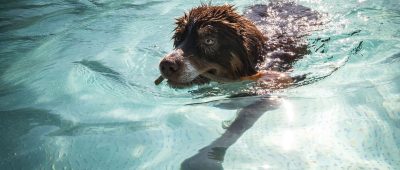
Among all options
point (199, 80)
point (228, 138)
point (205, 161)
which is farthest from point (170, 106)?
point (205, 161)

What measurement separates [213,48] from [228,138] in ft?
3.44

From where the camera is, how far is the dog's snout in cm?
384

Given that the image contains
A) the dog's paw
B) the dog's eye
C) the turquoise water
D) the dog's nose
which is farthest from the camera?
the dog's eye

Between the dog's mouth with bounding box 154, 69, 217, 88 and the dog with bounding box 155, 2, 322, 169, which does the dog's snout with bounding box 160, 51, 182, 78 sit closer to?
the dog with bounding box 155, 2, 322, 169

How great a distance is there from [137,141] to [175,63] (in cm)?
Result: 76

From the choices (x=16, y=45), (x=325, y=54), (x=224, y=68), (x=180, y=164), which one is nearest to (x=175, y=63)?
(x=224, y=68)

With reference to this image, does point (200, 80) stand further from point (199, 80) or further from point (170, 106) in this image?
point (170, 106)

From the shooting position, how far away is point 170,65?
3.86 meters

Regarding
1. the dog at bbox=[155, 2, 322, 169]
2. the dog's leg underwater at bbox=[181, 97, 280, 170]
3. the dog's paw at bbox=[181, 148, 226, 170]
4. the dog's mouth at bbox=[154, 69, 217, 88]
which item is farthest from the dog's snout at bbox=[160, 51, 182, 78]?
the dog's paw at bbox=[181, 148, 226, 170]

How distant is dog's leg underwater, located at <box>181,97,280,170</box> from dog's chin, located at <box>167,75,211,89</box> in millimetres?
502

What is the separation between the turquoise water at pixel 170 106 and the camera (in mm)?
3395

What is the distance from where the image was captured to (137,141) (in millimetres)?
3742

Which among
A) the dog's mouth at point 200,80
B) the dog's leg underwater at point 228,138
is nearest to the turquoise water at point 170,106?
the dog's leg underwater at point 228,138

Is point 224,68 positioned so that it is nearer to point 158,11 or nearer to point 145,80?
point 145,80
